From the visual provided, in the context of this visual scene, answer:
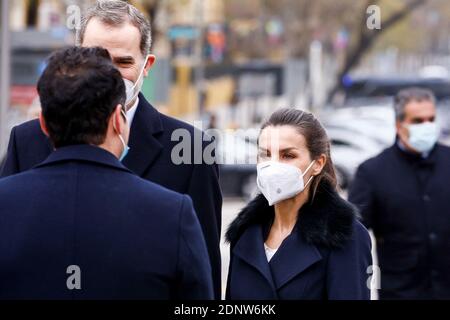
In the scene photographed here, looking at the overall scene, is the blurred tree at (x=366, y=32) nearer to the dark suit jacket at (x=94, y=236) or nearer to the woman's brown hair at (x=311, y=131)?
the woman's brown hair at (x=311, y=131)

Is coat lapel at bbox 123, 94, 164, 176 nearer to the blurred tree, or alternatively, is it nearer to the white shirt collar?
the white shirt collar

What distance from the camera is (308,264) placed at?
4.17 meters

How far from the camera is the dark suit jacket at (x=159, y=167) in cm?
405

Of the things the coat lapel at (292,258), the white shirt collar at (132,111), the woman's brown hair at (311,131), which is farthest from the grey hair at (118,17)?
the coat lapel at (292,258)

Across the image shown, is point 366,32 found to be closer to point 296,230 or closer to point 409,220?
point 409,220

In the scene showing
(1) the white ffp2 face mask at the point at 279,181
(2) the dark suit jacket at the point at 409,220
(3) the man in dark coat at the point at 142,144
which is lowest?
(2) the dark suit jacket at the point at 409,220

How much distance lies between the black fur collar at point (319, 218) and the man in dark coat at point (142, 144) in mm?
290

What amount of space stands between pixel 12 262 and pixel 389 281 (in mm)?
3714

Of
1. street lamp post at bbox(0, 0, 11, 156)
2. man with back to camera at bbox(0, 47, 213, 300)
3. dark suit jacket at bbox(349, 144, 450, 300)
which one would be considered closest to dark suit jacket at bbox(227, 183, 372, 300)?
man with back to camera at bbox(0, 47, 213, 300)

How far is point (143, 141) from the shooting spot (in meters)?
4.09

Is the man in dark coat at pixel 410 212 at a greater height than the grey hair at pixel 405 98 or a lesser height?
lesser

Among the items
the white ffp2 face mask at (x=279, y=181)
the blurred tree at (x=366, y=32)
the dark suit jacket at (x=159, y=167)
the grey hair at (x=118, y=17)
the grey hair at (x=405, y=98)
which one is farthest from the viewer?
the blurred tree at (x=366, y=32)
